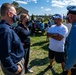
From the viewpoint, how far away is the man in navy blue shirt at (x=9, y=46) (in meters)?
3.38

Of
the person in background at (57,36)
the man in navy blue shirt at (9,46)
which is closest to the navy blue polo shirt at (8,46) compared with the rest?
the man in navy blue shirt at (9,46)

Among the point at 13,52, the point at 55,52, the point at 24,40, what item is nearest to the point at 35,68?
the point at 55,52

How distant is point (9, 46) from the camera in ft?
11.2

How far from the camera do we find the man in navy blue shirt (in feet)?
11.1

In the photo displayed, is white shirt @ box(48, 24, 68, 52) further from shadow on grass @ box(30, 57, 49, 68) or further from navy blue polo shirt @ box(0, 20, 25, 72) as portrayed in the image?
navy blue polo shirt @ box(0, 20, 25, 72)

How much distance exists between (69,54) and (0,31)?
1078 millimetres

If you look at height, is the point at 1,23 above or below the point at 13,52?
above

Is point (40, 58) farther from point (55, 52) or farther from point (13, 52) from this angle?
point (13, 52)

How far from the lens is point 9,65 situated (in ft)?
11.2

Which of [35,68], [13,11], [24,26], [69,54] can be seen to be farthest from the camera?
[35,68]

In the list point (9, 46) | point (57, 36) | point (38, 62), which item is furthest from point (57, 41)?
point (9, 46)

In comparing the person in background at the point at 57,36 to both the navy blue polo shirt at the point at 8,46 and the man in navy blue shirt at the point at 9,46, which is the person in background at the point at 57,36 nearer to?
the man in navy blue shirt at the point at 9,46

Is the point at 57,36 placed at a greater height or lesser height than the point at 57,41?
greater

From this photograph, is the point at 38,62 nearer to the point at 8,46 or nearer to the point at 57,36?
the point at 57,36
